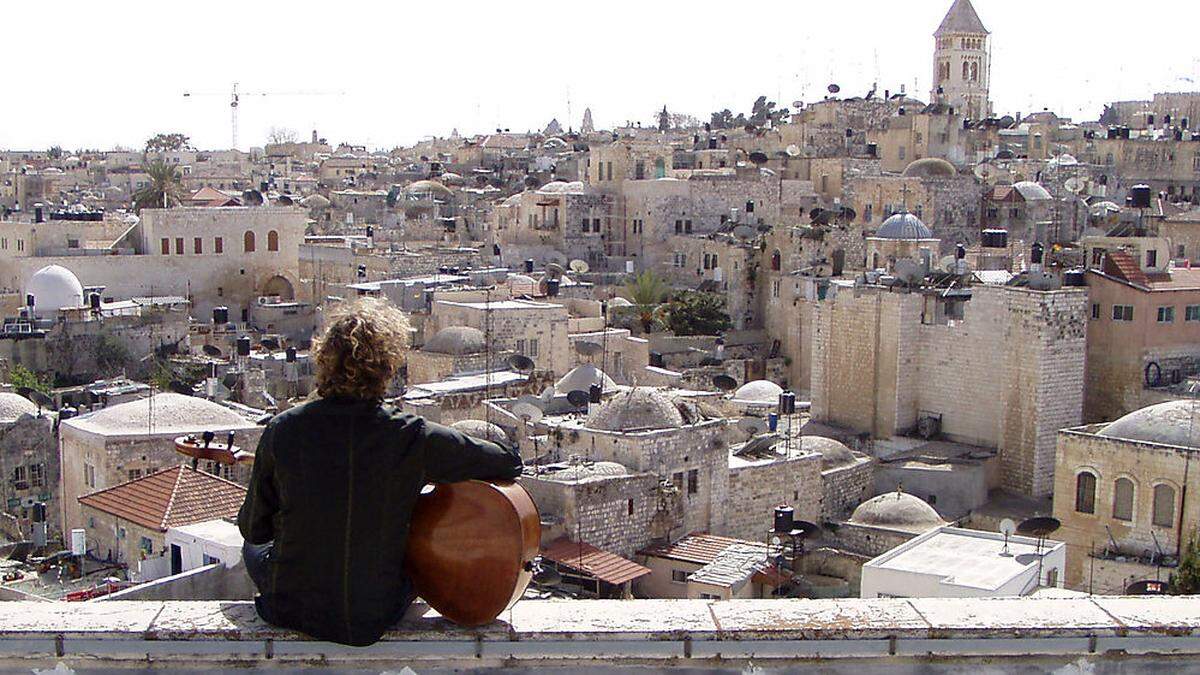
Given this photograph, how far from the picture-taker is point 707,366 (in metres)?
28.1

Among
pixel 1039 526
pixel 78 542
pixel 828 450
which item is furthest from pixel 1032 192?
pixel 78 542

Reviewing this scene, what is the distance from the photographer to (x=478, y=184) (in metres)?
53.8

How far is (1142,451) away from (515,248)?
2262 centimetres

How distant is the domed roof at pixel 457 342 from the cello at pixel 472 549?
19929 millimetres

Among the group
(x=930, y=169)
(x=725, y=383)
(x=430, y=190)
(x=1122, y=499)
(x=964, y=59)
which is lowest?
(x=1122, y=499)

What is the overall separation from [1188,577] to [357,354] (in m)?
12.4

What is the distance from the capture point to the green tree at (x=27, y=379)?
23.9 m

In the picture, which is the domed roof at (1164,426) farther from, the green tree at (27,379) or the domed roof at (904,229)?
the green tree at (27,379)

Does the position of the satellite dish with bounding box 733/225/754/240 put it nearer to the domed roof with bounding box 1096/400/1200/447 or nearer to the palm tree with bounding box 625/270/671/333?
the palm tree with bounding box 625/270/671/333

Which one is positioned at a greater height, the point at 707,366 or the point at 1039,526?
the point at 707,366

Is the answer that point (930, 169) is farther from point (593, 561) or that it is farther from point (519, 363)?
point (593, 561)

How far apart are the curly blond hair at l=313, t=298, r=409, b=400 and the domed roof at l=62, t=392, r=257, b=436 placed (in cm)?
1307

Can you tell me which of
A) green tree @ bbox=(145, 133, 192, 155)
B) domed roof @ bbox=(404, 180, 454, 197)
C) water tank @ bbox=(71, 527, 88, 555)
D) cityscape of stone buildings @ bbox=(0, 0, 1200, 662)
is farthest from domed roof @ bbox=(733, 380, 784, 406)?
green tree @ bbox=(145, 133, 192, 155)

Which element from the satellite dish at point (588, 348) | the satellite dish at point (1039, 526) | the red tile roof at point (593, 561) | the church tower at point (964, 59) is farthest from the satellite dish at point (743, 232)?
the church tower at point (964, 59)
